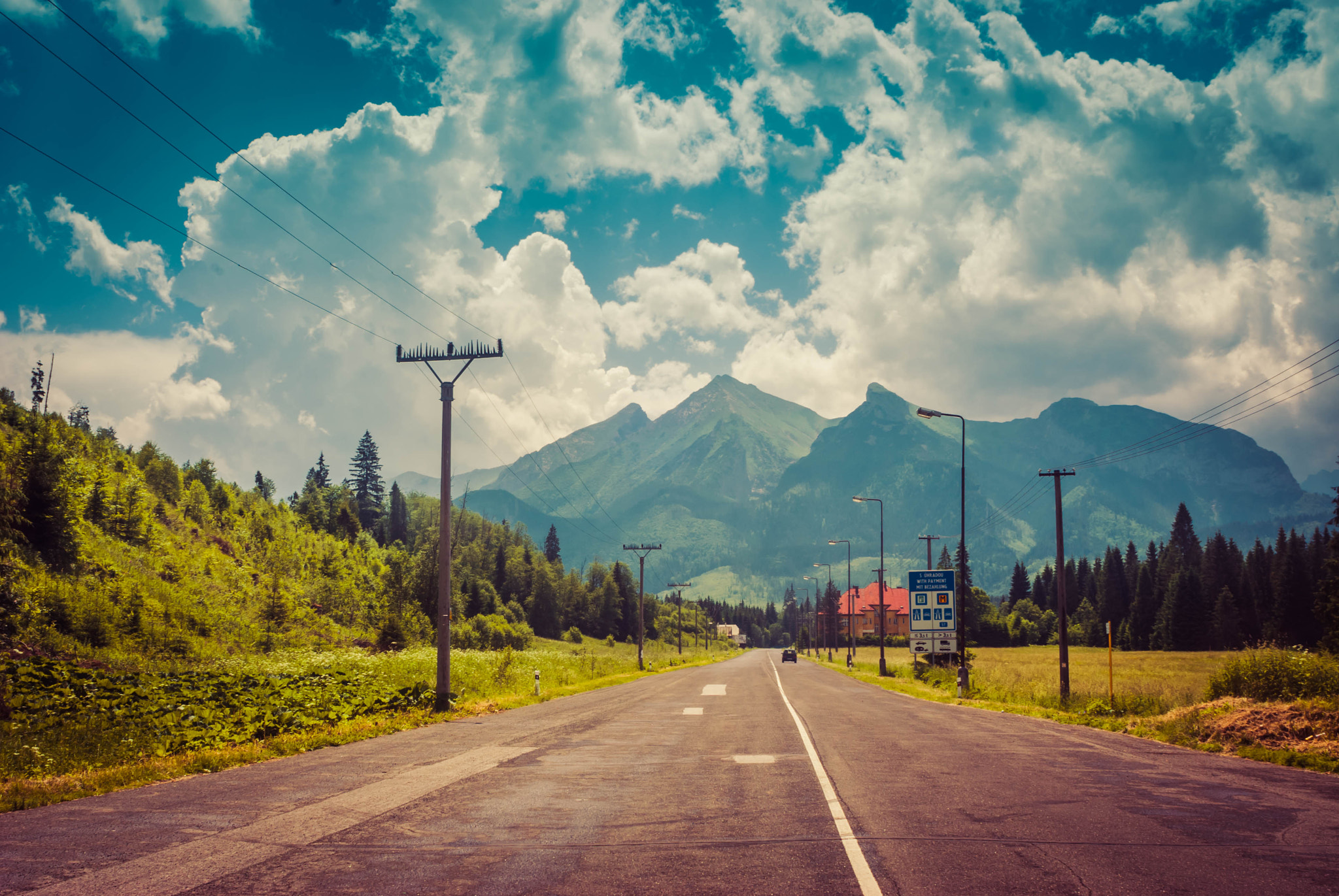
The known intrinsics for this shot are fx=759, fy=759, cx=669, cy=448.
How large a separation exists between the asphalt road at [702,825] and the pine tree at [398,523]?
151 meters

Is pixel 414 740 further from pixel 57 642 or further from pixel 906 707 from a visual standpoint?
pixel 57 642

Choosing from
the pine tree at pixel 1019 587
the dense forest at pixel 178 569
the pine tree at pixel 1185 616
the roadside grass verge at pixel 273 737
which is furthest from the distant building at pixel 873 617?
the roadside grass verge at pixel 273 737

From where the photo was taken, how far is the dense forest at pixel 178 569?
4431 cm

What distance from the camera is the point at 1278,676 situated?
1809 centimetres

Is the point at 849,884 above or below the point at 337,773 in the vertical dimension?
above

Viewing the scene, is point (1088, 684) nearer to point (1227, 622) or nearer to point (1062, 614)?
point (1062, 614)

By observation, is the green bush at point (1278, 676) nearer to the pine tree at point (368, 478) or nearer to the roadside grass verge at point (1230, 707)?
the roadside grass verge at point (1230, 707)

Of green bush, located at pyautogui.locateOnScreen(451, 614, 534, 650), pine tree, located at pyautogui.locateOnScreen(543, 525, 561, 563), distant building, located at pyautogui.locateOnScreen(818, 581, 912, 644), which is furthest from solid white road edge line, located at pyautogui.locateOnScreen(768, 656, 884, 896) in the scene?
distant building, located at pyautogui.locateOnScreen(818, 581, 912, 644)

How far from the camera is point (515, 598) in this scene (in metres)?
143

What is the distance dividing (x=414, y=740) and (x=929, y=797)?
10.5 metres

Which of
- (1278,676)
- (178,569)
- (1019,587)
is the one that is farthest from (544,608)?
(1278,676)

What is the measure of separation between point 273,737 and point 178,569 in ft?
192

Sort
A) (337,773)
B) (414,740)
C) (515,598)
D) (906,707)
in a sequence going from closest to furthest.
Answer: (337,773), (414,740), (906,707), (515,598)

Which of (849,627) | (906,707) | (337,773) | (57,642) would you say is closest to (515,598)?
(849,627)
